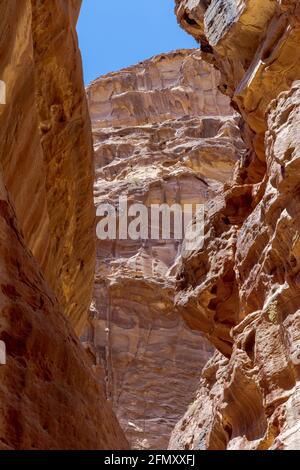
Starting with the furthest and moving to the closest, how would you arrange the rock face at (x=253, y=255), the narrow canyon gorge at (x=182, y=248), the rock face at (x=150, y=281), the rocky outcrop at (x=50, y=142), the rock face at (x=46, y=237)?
the rock face at (x=150, y=281), the rocky outcrop at (x=50, y=142), the rock face at (x=253, y=255), the narrow canyon gorge at (x=182, y=248), the rock face at (x=46, y=237)

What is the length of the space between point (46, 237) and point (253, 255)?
3.01m

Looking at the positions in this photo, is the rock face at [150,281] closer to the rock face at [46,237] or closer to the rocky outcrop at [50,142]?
the rocky outcrop at [50,142]

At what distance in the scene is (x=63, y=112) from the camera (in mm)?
10727

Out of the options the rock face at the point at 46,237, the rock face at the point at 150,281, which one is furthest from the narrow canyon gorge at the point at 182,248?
the rock face at the point at 150,281

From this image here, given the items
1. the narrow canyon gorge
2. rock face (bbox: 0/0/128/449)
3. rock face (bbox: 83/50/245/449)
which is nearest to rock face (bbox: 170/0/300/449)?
the narrow canyon gorge

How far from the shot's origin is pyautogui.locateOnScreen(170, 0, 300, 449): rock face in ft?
24.0

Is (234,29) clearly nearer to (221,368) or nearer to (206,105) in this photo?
(221,368)

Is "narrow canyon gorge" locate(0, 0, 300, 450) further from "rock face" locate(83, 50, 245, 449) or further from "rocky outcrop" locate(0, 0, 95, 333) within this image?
"rock face" locate(83, 50, 245, 449)

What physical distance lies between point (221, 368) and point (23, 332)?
19.6 ft

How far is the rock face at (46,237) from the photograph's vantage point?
5.71m

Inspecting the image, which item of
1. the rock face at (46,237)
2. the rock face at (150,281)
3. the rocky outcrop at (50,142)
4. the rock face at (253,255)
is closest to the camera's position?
the rock face at (46,237)

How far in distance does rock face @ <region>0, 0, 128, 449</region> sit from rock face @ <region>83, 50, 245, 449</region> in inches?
316

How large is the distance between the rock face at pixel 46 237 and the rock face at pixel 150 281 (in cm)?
802

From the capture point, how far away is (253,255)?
8.73 m
